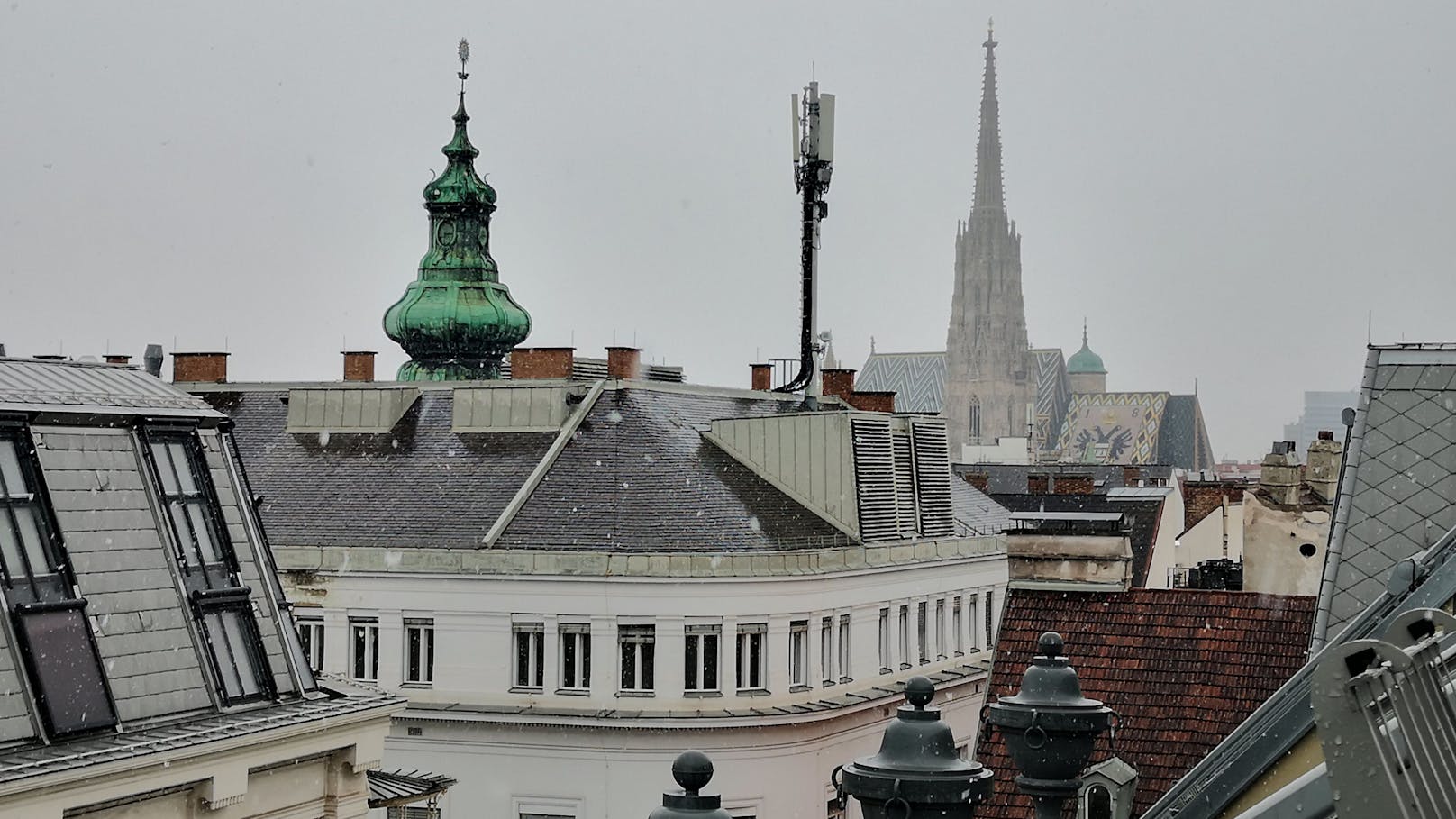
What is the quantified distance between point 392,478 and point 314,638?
4359mm

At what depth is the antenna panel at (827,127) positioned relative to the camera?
52.9 meters

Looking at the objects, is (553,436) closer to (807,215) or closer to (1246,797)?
(807,215)

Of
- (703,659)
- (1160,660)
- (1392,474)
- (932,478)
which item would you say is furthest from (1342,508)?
(932,478)

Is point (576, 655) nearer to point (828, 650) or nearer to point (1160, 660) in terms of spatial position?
point (828, 650)

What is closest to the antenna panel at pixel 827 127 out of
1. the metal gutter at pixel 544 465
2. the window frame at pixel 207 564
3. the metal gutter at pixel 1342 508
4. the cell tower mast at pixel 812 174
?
the cell tower mast at pixel 812 174

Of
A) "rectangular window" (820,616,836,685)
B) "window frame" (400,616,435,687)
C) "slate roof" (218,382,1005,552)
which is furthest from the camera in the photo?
"rectangular window" (820,616,836,685)

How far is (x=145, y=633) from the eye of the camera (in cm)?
1550

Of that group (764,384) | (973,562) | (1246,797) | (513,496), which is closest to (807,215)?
(764,384)

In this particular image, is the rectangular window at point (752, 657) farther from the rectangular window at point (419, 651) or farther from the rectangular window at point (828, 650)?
the rectangular window at point (419, 651)

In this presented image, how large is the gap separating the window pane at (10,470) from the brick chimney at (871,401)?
39.8 metres

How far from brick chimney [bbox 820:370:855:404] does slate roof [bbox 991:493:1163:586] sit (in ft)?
24.6

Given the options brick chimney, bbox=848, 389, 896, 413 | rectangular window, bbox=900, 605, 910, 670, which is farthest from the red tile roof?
brick chimney, bbox=848, 389, 896, 413

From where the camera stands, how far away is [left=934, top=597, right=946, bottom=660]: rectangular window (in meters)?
45.0

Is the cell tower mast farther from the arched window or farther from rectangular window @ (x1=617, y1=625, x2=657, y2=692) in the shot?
the arched window
